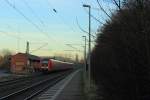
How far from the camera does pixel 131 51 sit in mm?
12578

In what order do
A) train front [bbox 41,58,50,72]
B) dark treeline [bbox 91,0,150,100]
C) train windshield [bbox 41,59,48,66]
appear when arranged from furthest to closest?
train windshield [bbox 41,59,48,66] → train front [bbox 41,58,50,72] → dark treeline [bbox 91,0,150,100]

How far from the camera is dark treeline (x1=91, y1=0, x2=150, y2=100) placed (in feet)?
33.6

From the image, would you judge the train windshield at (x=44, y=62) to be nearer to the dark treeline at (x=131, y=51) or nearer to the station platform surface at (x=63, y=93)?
the station platform surface at (x=63, y=93)

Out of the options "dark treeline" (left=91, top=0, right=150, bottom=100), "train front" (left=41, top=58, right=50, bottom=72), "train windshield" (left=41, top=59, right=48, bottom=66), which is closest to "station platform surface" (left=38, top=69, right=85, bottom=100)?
"dark treeline" (left=91, top=0, right=150, bottom=100)

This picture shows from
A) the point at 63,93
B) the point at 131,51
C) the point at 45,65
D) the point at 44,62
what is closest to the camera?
the point at 131,51

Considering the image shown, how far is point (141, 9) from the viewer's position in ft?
31.9

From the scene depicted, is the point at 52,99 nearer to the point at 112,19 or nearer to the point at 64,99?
the point at 64,99

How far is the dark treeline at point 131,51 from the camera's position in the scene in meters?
10.2

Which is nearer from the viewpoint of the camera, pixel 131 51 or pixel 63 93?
pixel 131 51

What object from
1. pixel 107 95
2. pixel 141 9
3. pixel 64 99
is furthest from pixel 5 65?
pixel 141 9

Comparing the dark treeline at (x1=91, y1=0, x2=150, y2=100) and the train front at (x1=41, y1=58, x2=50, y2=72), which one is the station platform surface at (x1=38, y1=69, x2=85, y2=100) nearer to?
the dark treeline at (x1=91, y1=0, x2=150, y2=100)

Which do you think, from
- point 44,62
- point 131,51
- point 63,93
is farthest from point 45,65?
point 131,51

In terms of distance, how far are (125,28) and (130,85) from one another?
2.94 m

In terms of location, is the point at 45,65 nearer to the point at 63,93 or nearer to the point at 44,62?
the point at 44,62
